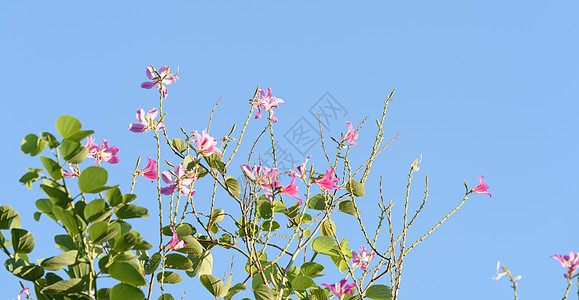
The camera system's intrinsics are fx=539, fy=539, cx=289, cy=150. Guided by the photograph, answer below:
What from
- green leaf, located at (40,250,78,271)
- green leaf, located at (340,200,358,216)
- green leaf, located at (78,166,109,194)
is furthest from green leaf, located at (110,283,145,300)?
green leaf, located at (340,200,358,216)

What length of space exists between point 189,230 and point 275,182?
0.93 ft

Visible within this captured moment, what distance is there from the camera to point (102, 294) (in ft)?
4.34

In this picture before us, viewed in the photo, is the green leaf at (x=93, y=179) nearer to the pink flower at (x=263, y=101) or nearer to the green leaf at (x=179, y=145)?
the green leaf at (x=179, y=145)

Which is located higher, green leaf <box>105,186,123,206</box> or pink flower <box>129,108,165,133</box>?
pink flower <box>129,108,165,133</box>

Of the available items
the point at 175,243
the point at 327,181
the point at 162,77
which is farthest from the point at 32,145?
the point at 327,181

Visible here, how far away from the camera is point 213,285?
5.02 ft

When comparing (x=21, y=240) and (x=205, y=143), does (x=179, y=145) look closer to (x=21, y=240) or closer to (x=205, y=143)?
(x=205, y=143)

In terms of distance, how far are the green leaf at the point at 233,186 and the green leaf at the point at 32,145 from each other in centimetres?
61

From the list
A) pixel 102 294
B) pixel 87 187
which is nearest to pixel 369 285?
pixel 102 294

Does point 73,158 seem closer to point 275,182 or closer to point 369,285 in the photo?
point 275,182

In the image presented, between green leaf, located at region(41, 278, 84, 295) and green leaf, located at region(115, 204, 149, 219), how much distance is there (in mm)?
186

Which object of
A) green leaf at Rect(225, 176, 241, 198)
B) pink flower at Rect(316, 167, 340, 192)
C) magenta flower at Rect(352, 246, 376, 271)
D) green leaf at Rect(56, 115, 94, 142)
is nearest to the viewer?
green leaf at Rect(56, 115, 94, 142)

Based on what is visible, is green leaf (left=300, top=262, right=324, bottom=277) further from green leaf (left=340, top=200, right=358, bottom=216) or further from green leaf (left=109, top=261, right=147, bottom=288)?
green leaf (left=109, top=261, right=147, bottom=288)

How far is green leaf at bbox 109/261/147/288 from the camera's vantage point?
4.15ft
